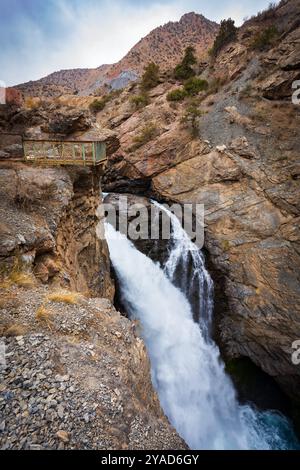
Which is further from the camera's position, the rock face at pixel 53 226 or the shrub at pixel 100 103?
the shrub at pixel 100 103

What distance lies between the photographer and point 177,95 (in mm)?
20984

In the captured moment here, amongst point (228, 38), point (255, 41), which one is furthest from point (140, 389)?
point (228, 38)

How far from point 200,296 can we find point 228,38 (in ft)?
77.3

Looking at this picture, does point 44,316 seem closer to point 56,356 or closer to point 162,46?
point 56,356

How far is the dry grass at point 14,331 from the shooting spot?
416cm

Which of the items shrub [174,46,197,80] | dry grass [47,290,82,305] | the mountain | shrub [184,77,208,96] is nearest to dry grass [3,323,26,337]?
dry grass [47,290,82,305]

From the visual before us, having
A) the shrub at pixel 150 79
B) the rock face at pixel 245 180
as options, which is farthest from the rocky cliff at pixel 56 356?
the shrub at pixel 150 79

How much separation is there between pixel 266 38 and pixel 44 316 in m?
24.1

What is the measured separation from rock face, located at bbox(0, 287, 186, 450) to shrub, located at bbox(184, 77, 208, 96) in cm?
2160

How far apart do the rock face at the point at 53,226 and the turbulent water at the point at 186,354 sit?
2022mm

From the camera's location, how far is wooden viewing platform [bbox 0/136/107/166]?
29.1 feet
